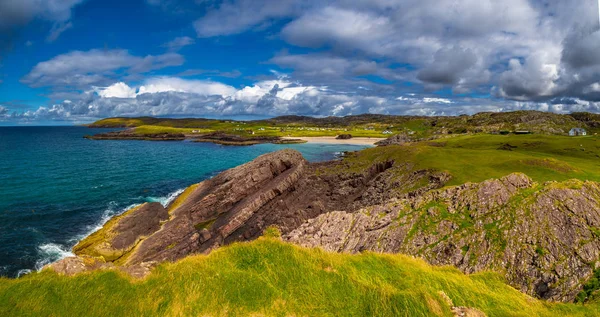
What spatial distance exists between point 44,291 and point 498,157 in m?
50.4

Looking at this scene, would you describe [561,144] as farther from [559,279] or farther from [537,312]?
[537,312]

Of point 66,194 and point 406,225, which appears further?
point 66,194

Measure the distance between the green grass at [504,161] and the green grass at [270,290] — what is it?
82.9ft

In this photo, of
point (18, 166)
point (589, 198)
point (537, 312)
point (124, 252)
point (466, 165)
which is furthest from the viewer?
point (18, 166)

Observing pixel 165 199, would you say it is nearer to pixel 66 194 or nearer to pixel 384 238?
pixel 66 194

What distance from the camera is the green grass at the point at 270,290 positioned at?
26.5 feet

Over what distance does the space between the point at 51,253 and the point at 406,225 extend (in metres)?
38.9

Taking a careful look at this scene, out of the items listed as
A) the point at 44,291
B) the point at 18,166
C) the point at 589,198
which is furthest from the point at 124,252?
the point at 18,166

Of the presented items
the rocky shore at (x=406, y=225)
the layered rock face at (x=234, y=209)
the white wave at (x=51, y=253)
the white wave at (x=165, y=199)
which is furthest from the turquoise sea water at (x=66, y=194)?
the rocky shore at (x=406, y=225)

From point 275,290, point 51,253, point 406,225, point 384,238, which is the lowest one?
point 51,253

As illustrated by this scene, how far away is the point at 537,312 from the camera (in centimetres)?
972

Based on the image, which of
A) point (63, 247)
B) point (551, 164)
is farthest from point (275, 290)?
point (551, 164)

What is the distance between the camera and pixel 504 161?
38.8 metres

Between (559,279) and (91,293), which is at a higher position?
(91,293)
